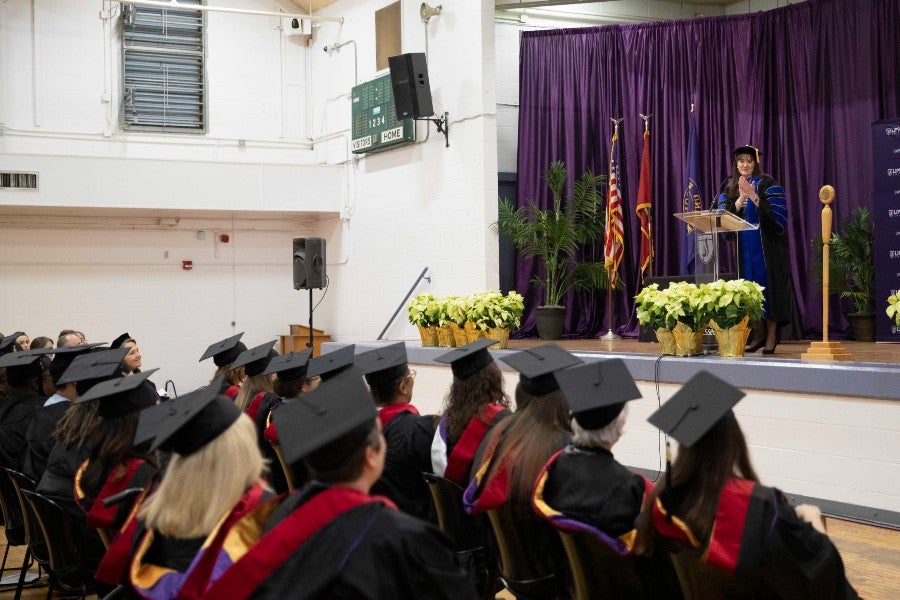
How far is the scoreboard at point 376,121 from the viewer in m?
10.7

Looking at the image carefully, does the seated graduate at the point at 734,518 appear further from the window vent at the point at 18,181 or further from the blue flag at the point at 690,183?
the window vent at the point at 18,181

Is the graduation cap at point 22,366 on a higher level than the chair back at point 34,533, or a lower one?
higher

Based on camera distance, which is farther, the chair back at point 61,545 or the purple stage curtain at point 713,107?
the purple stage curtain at point 713,107

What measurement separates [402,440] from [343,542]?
1814 mm

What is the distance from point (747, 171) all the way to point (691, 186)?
11.4 ft

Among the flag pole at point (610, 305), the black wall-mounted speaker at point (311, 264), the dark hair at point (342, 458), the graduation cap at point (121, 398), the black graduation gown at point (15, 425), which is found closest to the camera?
the dark hair at point (342, 458)

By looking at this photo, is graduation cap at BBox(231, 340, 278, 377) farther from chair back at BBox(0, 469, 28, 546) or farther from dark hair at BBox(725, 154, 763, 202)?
dark hair at BBox(725, 154, 763, 202)

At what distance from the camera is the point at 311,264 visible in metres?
9.00

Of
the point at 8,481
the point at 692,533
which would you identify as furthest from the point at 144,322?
the point at 692,533

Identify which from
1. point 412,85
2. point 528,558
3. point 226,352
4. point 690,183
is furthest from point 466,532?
point 690,183

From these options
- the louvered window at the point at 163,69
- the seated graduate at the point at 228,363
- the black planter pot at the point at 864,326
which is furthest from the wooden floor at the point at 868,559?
the louvered window at the point at 163,69

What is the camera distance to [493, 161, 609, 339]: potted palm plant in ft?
33.1

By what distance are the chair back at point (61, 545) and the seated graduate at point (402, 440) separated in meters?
1.15

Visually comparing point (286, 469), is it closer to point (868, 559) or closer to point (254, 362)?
point (254, 362)
